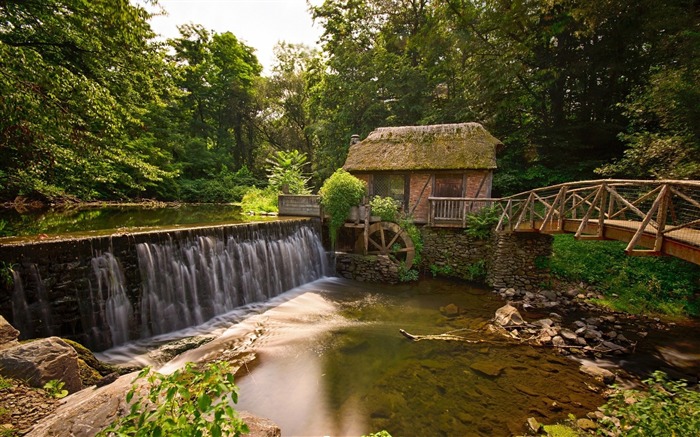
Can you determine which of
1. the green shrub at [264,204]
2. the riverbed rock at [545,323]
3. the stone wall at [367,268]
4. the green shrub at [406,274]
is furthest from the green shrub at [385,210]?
the green shrub at [264,204]

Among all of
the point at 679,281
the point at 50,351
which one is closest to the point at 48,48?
the point at 50,351

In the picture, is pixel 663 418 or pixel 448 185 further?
pixel 448 185

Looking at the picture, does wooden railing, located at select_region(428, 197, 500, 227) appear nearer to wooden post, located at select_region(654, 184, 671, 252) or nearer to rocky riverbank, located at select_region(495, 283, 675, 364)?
rocky riverbank, located at select_region(495, 283, 675, 364)

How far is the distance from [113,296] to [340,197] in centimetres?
879

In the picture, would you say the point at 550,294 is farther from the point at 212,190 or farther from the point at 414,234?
the point at 212,190

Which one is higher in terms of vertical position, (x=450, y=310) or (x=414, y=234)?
(x=414, y=234)

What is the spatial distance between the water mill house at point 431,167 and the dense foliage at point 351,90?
157 inches

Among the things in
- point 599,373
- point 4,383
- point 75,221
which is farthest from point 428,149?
point 75,221

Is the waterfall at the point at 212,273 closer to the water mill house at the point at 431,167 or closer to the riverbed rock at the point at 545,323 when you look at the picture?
the water mill house at the point at 431,167

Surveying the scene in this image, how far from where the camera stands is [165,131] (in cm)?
2633

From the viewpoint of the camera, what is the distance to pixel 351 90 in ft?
77.5

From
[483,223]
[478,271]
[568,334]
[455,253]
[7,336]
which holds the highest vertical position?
[483,223]

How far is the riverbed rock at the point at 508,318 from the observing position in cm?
842

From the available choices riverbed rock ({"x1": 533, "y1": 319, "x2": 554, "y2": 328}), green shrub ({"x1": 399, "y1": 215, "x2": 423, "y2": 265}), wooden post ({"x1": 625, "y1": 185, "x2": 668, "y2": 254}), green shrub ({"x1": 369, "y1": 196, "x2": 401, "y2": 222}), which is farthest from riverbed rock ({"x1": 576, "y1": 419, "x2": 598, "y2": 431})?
green shrub ({"x1": 369, "y1": 196, "x2": 401, "y2": 222})
